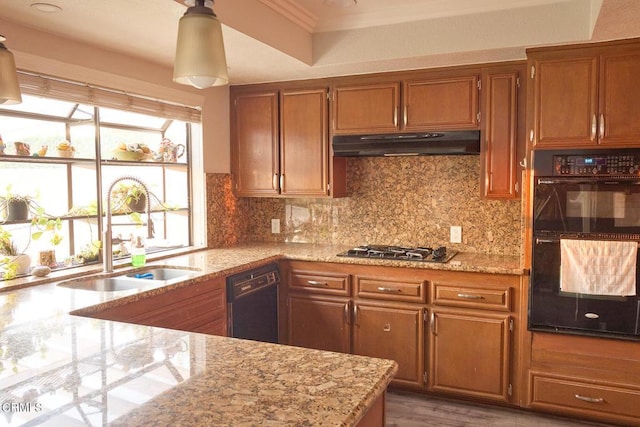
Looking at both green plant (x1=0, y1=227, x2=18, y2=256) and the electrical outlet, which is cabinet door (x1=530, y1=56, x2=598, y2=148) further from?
green plant (x1=0, y1=227, x2=18, y2=256)

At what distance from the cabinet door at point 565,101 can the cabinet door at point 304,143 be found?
1.46 m

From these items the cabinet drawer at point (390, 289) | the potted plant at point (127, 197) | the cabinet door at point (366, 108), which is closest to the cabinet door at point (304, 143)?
the cabinet door at point (366, 108)

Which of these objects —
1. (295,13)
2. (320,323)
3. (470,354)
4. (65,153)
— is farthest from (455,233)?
(65,153)

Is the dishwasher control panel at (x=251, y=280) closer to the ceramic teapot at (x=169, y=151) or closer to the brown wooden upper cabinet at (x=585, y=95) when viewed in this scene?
the ceramic teapot at (x=169, y=151)

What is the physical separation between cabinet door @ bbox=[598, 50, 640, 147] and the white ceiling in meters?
0.26

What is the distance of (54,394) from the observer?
1.21 metres

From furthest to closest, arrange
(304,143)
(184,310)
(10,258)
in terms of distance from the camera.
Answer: (304,143) → (184,310) → (10,258)

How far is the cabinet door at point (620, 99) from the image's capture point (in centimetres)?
280

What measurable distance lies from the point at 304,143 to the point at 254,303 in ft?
4.05

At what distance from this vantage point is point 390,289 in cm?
337

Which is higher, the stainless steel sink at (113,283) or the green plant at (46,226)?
the green plant at (46,226)

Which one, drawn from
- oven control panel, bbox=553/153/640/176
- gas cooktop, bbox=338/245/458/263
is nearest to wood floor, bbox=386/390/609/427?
gas cooktop, bbox=338/245/458/263

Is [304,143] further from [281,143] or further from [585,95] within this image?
[585,95]

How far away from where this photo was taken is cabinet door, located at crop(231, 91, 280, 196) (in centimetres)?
397
